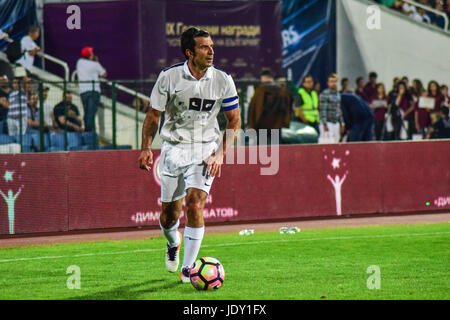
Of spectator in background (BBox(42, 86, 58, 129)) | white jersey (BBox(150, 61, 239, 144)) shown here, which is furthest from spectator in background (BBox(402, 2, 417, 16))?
white jersey (BBox(150, 61, 239, 144))

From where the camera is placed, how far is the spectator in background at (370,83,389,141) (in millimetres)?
21188

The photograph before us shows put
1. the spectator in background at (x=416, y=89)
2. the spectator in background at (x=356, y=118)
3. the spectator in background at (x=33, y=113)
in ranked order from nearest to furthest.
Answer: the spectator in background at (x=33, y=113) < the spectator in background at (x=356, y=118) < the spectator in background at (x=416, y=89)

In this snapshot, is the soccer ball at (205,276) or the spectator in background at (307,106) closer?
the soccer ball at (205,276)

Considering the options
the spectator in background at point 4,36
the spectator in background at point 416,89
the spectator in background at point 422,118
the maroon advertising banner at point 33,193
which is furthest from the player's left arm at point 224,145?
the spectator in background at point 416,89

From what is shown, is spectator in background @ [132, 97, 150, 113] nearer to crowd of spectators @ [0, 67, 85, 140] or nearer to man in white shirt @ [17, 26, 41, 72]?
crowd of spectators @ [0, 67, 85, 140]

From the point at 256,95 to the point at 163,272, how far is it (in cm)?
739

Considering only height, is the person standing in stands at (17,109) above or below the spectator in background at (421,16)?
below

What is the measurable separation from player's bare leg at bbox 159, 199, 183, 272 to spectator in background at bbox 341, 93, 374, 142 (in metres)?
10.0

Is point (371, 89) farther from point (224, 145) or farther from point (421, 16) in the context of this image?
point (224, 145)

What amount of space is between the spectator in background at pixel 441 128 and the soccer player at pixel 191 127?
13.0 metres

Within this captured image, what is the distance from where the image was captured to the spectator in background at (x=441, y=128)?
21359 mm

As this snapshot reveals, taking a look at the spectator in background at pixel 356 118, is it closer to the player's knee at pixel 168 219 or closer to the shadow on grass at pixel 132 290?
the player's knee at pixel 168 219

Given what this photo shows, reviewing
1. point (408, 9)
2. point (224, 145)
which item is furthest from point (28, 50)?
point (408, 9)
